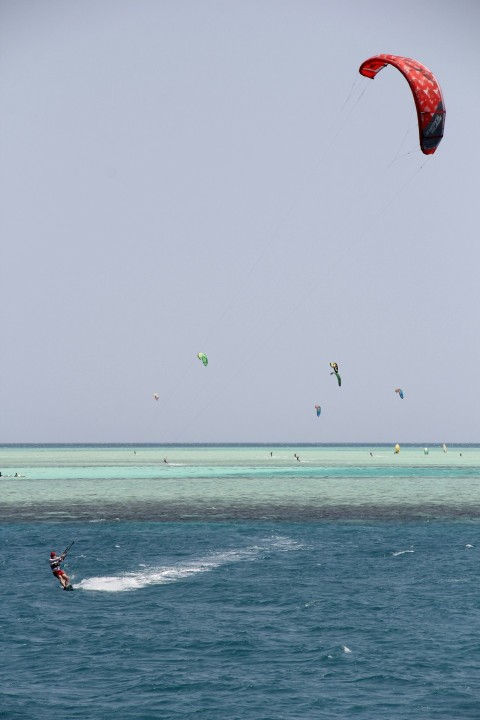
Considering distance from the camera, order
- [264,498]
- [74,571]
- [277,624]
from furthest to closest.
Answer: [264,498], [74,571], [277,624]

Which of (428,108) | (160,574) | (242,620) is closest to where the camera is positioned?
(242,620)

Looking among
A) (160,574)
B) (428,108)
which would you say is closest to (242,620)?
(160,574)

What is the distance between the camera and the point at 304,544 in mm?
37625

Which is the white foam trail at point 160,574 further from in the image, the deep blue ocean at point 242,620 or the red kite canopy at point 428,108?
the red kite canopy at point 428,108

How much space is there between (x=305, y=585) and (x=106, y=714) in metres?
12.5

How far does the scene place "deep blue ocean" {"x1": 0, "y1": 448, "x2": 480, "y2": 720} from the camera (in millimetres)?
17516

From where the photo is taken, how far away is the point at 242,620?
77.8ft

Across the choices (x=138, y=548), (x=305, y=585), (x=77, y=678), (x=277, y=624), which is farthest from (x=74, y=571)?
(x=77, y=678)

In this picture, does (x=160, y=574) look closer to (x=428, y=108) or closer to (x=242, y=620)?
(x=242, y=620)

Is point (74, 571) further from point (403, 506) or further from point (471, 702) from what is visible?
point (403, 506)

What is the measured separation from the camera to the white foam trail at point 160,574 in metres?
28.4

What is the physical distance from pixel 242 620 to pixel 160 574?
745 centimetres

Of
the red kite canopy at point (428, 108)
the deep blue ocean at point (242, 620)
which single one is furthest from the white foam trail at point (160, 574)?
the red kite canopy at point (428, 108)

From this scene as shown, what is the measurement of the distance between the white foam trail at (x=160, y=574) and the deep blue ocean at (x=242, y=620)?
11cm
